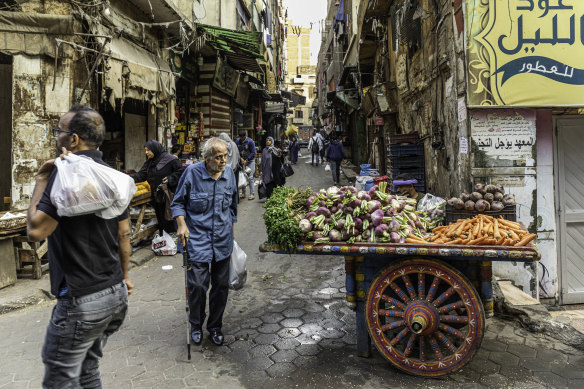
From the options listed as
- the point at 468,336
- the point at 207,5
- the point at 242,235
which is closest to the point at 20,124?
the point at 242,235

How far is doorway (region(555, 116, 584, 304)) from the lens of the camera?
5.55m

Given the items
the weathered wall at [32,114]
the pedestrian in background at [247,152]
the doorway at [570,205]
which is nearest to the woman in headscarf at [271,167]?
the pedestrian in background at [247,152]

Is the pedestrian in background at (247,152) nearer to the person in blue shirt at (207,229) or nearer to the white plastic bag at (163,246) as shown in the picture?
the white plastic bag at (163,246)

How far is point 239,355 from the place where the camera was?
3803 mm

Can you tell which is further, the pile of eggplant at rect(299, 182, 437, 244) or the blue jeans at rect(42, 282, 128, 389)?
Result: the pile of eggplant at rect(299, 182, 437, 244)

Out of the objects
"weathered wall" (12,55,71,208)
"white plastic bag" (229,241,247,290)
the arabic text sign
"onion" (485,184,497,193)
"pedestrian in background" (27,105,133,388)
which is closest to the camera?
"pedestrian in background" (27,105,133,388)

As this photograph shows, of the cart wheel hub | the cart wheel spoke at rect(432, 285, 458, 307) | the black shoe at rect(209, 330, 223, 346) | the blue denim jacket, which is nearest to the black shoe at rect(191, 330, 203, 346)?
the black shoe at rect(209, 330, 223, 346)

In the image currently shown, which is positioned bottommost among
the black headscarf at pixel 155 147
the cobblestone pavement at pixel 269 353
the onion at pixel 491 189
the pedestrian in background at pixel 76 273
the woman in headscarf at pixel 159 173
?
the cobblestone pavement at pixel 269 353

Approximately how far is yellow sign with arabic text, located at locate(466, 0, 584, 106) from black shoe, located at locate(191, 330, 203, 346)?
4451 millimetres

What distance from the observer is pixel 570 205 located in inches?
222

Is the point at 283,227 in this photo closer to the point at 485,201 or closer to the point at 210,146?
the point at 210,146

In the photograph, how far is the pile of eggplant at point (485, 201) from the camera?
4.20m

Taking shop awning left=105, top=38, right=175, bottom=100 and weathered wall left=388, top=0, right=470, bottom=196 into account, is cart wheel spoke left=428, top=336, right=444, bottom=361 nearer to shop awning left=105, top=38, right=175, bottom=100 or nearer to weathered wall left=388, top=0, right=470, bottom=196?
weathered wall left=388, top=0, right=470, bottom=196

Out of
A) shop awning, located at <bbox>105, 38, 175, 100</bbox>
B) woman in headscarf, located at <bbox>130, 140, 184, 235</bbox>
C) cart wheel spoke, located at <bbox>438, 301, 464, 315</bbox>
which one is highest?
shop awning, located at <bbox>105, 38, 175, 100</bbox>
